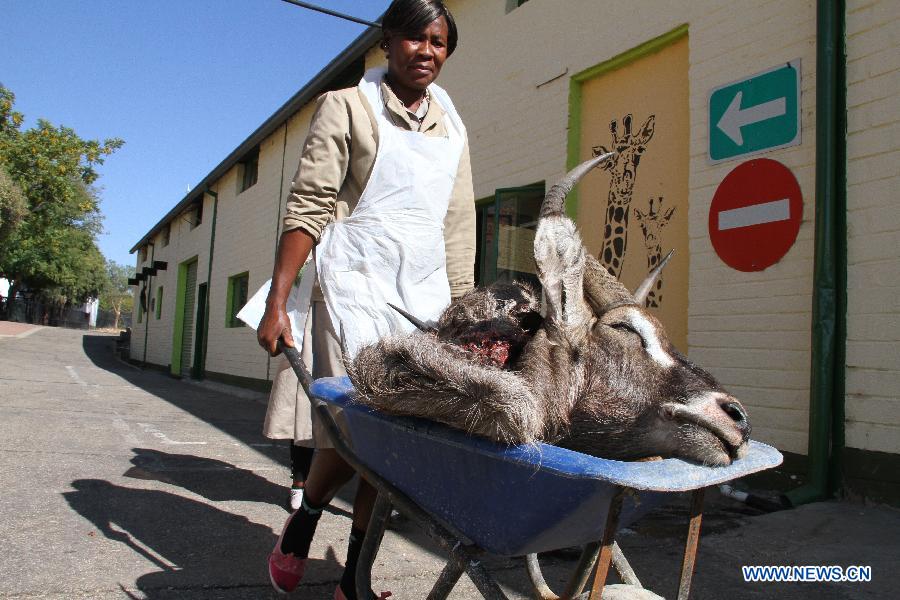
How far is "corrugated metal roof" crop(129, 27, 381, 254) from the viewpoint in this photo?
1018 cm

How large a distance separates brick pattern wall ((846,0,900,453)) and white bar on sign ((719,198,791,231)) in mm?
444

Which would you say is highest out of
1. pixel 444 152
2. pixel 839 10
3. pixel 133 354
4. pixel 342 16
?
pixel 342 16

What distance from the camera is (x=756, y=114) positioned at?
503 cm

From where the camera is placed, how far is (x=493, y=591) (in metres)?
1.50

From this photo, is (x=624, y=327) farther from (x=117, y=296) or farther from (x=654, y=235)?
(x=117, y=296)

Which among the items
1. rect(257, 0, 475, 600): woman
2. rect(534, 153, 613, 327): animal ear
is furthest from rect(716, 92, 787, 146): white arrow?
rect(534, 153, 613, 327): animal ear

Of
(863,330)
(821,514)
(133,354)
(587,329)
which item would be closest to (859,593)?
(821,514)

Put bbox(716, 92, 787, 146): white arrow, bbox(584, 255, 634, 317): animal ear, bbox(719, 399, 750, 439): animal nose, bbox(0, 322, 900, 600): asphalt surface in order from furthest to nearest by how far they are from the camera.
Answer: bbox(716, 92, 787, 146): white arrow < bbox(0, 322, 900, 600): asphalt surface < bbox(584, 255, 634, 317): animal ear < bbox(719, 399, 750, 439): animal nose

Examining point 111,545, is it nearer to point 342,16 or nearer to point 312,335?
point 312,335

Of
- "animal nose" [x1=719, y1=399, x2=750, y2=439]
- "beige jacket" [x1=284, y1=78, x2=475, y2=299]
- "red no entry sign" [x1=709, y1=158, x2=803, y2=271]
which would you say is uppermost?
"red no entry sign" [x1=709, y1=158, x2=803, y2=271]

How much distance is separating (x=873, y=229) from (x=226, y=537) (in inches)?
173

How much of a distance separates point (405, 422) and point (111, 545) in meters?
2.50

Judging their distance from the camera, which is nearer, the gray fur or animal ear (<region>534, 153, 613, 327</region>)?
the gray fur

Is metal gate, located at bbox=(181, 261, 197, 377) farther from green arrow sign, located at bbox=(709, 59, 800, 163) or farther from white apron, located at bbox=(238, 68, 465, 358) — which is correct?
white apron, located at bbox=(238, 68, 465, 358)
